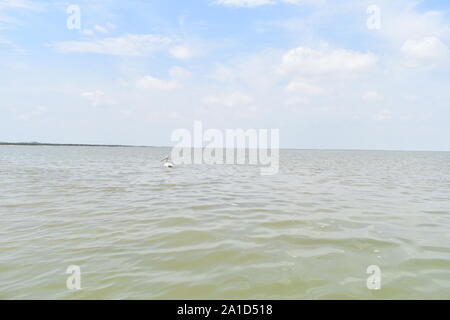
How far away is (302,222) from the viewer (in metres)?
7.95

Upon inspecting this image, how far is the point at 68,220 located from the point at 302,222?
703 cm

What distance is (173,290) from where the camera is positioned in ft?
13.7

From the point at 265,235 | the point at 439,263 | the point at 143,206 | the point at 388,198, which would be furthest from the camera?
the point at 388,198

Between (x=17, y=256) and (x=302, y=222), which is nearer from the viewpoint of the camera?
(x=17, y=256)

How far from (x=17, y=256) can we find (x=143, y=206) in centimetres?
489

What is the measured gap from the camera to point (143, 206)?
10164 millimetres

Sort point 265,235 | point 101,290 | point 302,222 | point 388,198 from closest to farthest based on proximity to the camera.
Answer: point 101,290, point 265,235, point 302,222, point 388,198

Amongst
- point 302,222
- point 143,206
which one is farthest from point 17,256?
point 302,222

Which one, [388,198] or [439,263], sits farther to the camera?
[388,198]
